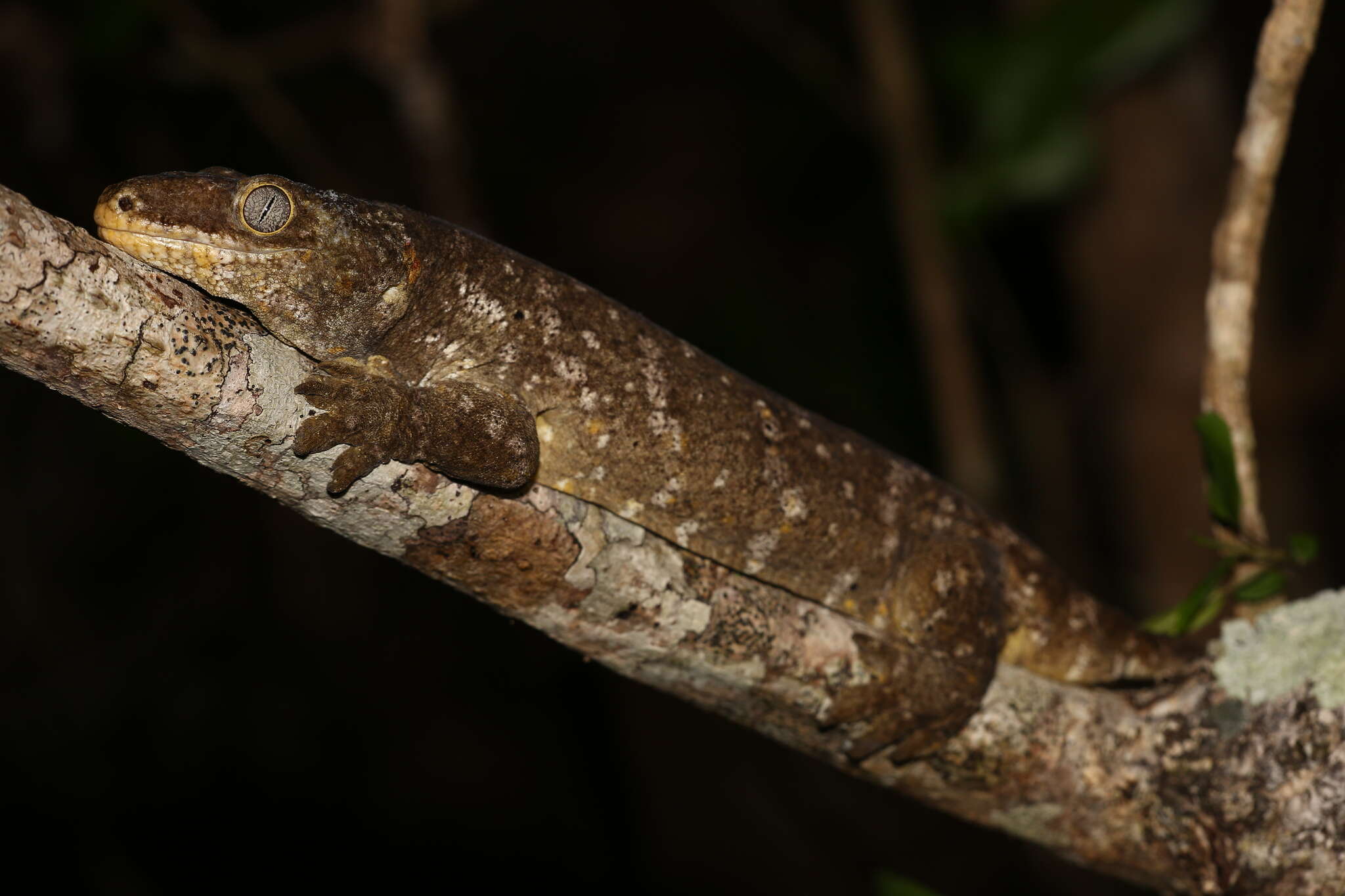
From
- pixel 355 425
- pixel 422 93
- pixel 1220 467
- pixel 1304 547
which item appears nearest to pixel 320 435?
pixel 355 425

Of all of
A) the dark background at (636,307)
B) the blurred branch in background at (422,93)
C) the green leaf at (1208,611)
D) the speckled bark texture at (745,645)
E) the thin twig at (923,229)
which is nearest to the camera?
the speckled bark texture at (745,645)

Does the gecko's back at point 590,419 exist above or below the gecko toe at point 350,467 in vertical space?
above

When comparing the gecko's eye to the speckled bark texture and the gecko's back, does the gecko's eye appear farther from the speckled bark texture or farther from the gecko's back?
the speckled bark texture

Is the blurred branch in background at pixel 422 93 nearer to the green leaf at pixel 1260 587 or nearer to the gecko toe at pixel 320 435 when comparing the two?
the gecko toe at pixel 320 435

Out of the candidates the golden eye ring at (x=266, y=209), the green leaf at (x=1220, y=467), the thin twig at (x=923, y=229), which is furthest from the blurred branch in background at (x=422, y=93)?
the green leaf at (x=1220, y=467)

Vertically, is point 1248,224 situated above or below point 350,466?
above

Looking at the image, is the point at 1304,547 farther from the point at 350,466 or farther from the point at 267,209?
the point at 267,209

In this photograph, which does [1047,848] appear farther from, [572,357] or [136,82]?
[136,82]
